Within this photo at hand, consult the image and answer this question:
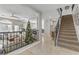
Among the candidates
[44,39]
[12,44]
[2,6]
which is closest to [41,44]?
[44,39]

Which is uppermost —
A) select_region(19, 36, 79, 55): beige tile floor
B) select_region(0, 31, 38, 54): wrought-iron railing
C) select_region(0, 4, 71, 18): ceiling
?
select_region(0, 4, 71, 18): ceiling

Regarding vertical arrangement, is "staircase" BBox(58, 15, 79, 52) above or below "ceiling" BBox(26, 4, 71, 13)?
below

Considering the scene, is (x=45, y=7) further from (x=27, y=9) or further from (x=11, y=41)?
(x=11, y=41)

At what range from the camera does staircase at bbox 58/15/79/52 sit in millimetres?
1730

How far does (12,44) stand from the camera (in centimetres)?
171

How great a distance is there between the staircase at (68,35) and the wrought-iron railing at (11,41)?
0.72 m

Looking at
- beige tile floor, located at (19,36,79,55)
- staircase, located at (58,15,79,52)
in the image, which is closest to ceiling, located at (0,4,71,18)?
staircase, located at (58,15,79,52)

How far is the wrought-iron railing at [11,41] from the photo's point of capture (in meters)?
1.66

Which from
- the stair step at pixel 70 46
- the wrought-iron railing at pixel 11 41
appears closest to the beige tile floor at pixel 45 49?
the stair step at pixel 70 46

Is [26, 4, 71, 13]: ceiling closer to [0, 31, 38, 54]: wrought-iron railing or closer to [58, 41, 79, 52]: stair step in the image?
[0, 31, 38, 54]: wrought-iron railing

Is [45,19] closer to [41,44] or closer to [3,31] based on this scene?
[41,44]

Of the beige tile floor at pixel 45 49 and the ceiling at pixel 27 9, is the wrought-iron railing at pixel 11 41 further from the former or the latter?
the ceiling at pixel 27 9

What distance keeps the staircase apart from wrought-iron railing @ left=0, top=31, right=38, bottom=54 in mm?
719
